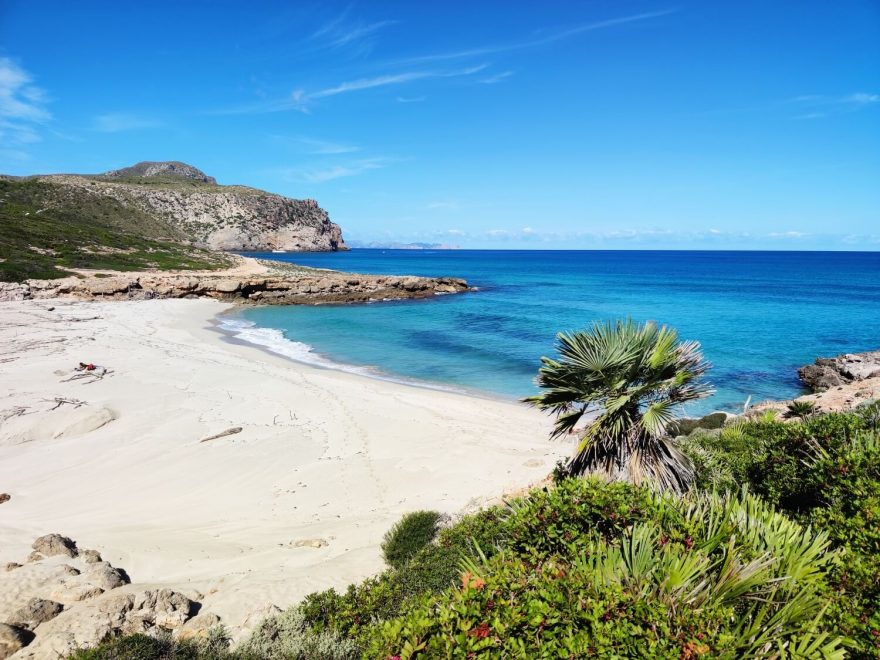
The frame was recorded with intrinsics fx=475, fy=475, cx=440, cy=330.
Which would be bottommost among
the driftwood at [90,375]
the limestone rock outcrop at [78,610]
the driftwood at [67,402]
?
the limestone rock outcrop at [78,610]

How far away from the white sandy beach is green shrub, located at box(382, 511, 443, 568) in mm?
371

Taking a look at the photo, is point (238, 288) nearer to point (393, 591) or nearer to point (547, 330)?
point (547, 330)

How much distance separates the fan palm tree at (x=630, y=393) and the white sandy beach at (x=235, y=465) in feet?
13.7

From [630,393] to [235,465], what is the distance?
9.94 metres

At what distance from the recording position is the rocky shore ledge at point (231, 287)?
38172mm

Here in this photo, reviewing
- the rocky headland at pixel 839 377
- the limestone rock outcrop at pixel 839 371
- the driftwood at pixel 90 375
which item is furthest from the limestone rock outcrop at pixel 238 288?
the rocky headland at pixel 839 377

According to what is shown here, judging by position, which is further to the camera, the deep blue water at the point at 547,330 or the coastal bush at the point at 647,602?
the deep blue water at the point at 547,330

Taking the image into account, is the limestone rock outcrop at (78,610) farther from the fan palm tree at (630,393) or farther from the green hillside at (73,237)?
the green hillside at (73,237)

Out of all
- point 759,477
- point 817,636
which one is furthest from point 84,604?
point 759,477

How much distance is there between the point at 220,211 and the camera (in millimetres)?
124062

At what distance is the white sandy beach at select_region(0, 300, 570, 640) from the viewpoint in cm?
802

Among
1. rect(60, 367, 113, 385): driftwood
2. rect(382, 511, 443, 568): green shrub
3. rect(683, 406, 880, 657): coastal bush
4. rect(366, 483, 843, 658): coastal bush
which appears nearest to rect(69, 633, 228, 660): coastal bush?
rect(366, 483, 843, 658): coastal bush

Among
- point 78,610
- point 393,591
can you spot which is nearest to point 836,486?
point 393,591

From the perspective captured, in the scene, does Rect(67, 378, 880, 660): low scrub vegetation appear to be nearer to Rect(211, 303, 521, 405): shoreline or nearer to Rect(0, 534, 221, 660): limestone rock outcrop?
Rect(0, 534, 221, 660): limestone rock outcrop
